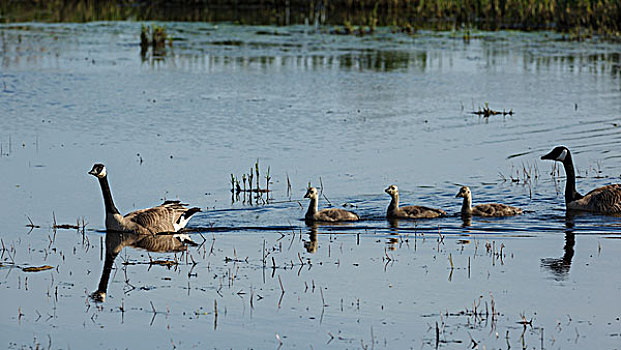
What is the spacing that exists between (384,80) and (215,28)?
13098 mm

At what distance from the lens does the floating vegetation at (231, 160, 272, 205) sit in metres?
15.0

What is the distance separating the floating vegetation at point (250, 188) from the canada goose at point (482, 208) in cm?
284

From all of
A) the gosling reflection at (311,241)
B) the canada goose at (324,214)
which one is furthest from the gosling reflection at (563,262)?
the canada goose at (324,214)

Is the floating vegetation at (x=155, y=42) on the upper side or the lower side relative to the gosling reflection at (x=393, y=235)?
upper

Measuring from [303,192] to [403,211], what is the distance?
1908 millimetres

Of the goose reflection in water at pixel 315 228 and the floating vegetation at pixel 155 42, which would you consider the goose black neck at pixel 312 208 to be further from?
the floating vegetation at pixel 155 42

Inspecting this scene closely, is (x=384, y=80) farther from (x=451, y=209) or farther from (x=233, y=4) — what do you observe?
(x=233, y=4)

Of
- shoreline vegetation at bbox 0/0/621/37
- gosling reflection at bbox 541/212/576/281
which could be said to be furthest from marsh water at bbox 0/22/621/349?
shoreline vegetation at bbox 0/0/621/37

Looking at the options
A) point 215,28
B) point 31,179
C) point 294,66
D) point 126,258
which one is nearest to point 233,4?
point 215,28

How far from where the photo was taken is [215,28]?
39375mm

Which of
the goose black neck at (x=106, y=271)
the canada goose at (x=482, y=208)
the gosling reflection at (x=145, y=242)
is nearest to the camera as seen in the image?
the goose black neck at (x=106, y=271)

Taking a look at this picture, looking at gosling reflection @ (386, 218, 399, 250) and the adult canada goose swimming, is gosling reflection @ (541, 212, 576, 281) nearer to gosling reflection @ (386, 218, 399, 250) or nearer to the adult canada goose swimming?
gosling reflection @ (386, 218, 399, 250)

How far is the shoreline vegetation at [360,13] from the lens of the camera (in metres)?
40.2

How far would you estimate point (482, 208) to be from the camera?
1427 cm
